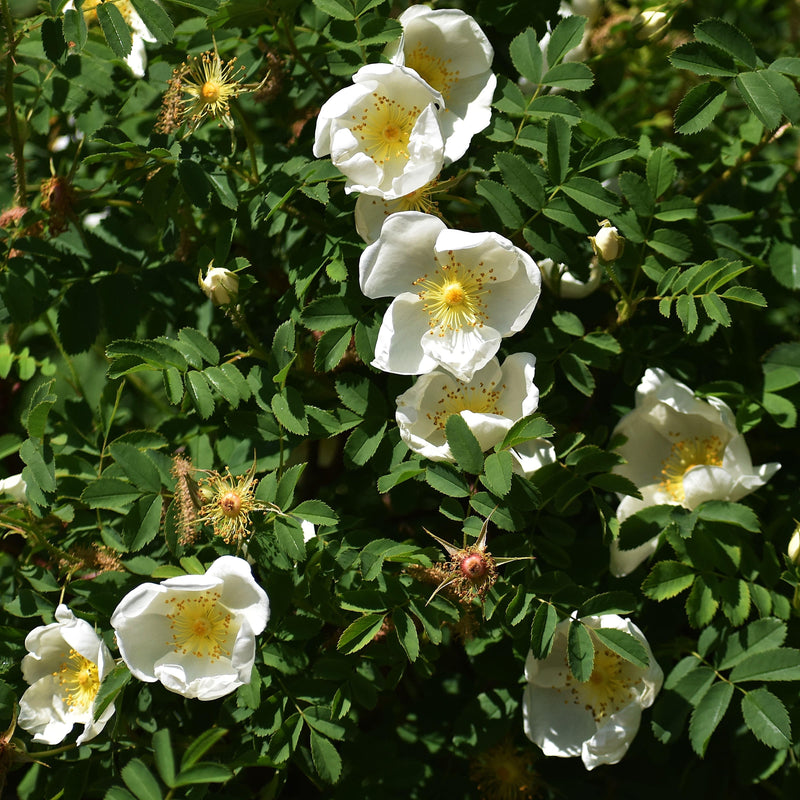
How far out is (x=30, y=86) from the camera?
177cm

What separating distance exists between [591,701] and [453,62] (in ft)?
3.78

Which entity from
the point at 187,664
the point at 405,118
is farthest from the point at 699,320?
the point at 187,664

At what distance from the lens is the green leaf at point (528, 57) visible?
154 centimetres

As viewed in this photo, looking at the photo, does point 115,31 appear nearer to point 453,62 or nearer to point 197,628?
point 453,62

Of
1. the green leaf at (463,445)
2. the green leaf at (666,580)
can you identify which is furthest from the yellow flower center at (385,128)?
the green leaf at (666,580)

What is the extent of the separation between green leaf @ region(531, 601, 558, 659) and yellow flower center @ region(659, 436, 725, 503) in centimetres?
50

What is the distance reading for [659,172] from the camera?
154 cm

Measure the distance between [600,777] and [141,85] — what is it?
165 centimetres

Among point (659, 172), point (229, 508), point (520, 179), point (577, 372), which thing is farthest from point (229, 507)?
point (659, 172)

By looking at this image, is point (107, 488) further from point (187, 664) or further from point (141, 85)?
point (141, 85)

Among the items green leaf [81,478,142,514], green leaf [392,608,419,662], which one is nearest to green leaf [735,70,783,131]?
green leaf [392,608,419,662]

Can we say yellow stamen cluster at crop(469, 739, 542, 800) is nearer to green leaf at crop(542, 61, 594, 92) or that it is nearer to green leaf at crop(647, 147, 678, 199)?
green leaf at crop(647, 147, 678, 199)

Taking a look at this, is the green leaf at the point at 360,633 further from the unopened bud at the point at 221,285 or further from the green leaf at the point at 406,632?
the unopened bud at the point at 221,285

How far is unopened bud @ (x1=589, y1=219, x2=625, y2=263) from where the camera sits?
1375 mm
